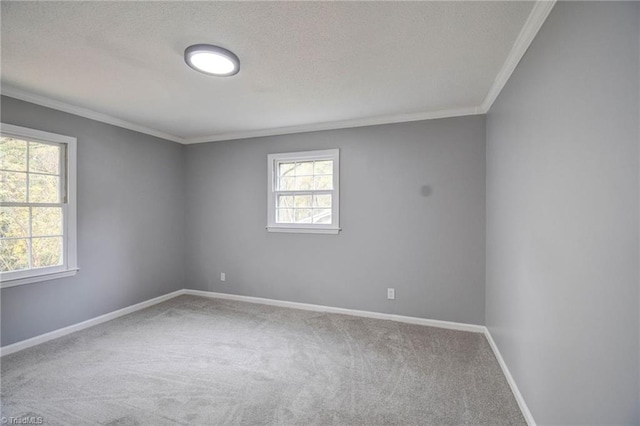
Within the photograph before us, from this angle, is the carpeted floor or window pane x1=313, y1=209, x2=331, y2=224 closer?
the carpeted floor

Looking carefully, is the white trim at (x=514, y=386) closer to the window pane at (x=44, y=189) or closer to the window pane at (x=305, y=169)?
the window pane at (x=305, y=169)

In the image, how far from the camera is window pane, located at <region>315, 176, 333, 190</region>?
3949mm

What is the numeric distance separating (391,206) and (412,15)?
7.32ft

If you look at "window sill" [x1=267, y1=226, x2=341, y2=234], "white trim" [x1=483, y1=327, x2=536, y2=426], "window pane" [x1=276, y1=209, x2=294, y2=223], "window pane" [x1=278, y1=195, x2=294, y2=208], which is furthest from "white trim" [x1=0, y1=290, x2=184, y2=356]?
"white trim" [x1=483, y1=327, x2=536, y2=426]

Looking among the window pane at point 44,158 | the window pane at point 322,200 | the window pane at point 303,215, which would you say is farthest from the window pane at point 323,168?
the window pane at point 44,158

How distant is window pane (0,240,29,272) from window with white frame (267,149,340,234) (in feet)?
8.38

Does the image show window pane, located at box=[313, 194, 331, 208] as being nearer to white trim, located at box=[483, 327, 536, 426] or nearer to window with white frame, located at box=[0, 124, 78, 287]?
white trim, located at box=[483, 327, 536, 426]

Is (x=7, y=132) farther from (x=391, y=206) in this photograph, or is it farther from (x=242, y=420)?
(x=391, y=206)

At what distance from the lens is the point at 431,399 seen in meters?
2.11

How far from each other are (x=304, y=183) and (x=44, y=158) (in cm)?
286

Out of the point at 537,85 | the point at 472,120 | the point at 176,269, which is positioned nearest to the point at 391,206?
the point at 472,120

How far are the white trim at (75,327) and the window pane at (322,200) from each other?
2.67m

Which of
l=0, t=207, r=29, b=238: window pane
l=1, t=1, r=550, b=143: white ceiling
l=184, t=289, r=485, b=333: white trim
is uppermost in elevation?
l=1, t=1, r=550, b=143: white ceiling

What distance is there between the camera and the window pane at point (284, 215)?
4.20 meters
